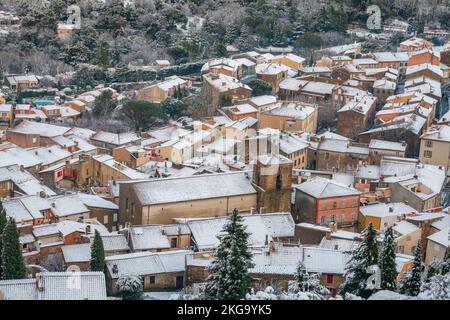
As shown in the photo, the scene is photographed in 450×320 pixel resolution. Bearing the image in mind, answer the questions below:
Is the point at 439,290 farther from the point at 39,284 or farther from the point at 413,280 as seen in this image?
the point at 39,284

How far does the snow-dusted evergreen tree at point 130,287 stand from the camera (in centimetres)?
1437

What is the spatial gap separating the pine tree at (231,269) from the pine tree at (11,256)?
4107 mm

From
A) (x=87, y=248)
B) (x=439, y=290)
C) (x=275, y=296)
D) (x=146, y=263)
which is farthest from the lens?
(x=87, y=248)

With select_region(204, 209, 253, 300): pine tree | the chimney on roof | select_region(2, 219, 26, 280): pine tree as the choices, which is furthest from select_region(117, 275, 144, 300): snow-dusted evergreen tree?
select_region(204, 209, 253, 300): pine tree

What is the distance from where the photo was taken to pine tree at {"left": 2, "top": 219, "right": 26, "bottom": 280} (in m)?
13.7

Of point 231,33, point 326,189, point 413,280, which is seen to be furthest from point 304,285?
point 231,33

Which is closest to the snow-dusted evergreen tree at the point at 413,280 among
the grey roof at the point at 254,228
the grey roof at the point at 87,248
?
the grey roof at the point at 254,228

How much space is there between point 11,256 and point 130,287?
218 cm

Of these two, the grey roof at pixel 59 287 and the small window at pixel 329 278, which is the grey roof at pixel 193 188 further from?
the grey roof at pixel 59 287

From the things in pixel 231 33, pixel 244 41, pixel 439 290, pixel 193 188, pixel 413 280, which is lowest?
pixel 244 41

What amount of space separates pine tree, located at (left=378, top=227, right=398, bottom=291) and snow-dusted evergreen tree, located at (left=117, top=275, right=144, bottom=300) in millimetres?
4615

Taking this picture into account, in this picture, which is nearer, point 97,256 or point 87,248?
point 97,256

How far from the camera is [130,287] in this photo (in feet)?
47.2

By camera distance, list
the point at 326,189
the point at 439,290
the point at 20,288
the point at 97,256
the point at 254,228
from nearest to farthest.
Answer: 1. the point at 439,290
2. the point at 20,288
3. the point at 97,256
4. the point at 254,228
5. the point at 326,189
